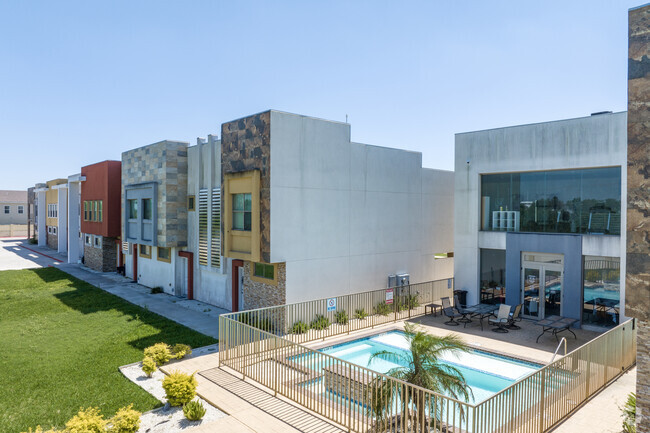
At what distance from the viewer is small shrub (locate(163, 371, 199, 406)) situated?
9312mm

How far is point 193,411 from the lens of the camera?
8766mm

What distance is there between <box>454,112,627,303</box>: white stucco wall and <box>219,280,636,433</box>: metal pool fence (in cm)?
650

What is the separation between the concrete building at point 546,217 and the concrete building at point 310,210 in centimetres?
299

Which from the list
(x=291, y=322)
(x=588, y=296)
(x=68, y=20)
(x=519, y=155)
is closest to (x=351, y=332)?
(x=291, y=322)

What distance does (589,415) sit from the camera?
8867mm

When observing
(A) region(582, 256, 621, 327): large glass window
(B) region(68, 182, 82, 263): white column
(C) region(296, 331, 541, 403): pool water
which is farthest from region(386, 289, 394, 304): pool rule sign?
(B) region(68, 182, 82, 263): white column

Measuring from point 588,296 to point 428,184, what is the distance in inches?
348

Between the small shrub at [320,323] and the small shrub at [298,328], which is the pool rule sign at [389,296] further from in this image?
the small shrub at [298,328]

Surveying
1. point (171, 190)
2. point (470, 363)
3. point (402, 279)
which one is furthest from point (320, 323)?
point (171, 190)

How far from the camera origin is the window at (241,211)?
16469 mm

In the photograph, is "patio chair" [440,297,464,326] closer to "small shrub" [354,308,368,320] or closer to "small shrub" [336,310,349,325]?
"small shrub" [354,308,368,320]

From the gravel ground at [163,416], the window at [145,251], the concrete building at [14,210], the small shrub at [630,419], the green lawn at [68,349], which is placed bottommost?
the green lawn at [68,349]

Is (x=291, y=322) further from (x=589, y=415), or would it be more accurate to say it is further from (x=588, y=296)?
→ (x=588, y=296)

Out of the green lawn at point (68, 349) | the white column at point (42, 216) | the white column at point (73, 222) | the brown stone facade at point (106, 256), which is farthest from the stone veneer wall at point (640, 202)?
the white column at point (42, 216)
